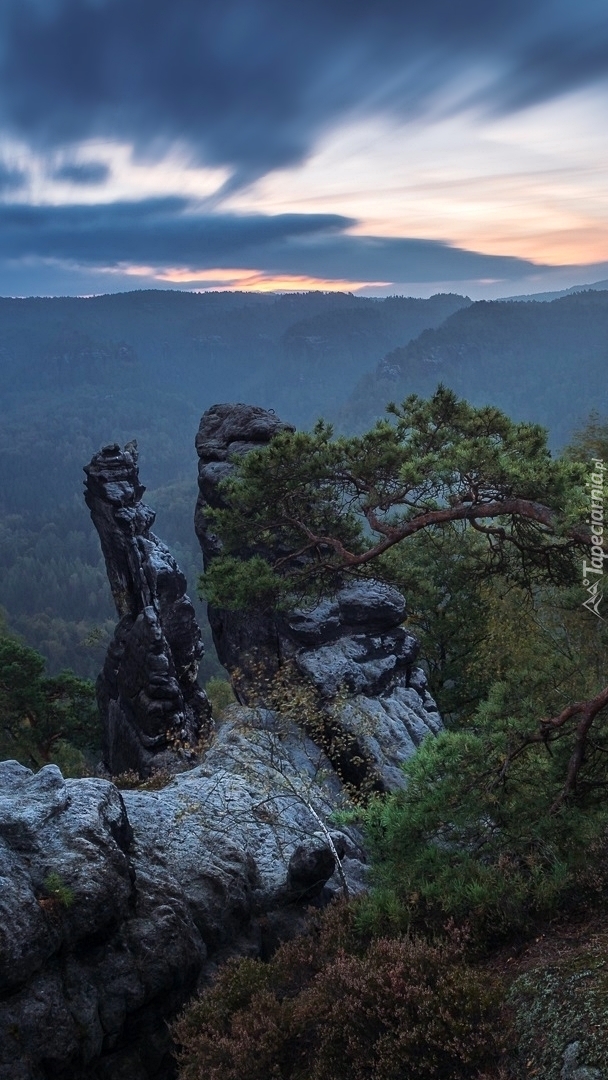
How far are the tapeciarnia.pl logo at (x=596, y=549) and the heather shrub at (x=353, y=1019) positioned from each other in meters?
4.64

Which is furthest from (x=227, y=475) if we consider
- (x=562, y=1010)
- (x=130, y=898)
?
(x=562, y=1010)

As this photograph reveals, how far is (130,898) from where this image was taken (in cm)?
1117

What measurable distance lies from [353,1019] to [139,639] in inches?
886

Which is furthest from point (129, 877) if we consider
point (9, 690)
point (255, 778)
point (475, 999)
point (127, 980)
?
point (9, 690)

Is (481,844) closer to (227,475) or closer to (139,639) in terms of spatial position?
(227,475)

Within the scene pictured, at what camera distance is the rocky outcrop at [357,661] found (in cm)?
1812

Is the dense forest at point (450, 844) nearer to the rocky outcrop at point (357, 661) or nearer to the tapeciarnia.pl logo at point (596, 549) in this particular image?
the tapeciarnia.pl logo at point (596, 549)

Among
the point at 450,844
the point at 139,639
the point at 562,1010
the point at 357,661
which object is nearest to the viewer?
the point at 562,1010

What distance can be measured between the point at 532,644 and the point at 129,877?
61.0 ft

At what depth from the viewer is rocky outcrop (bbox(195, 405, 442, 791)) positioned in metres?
18.1

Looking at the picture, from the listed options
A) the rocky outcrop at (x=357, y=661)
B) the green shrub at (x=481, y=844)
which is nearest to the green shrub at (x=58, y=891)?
the green shrub at (x=481, y=844)

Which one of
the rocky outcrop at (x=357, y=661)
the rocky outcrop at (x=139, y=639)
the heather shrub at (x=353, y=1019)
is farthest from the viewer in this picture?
the rocky outcrop at (x=139, y=639)

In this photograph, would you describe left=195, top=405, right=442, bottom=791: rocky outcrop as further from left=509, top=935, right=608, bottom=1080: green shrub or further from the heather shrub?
left=509, top=935, right=608, bottom=1080: green shrub

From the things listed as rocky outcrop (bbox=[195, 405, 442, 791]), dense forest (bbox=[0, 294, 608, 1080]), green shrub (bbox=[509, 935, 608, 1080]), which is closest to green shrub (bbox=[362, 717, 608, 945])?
dense forest (bbox=[0, 294, 608, 1080])
